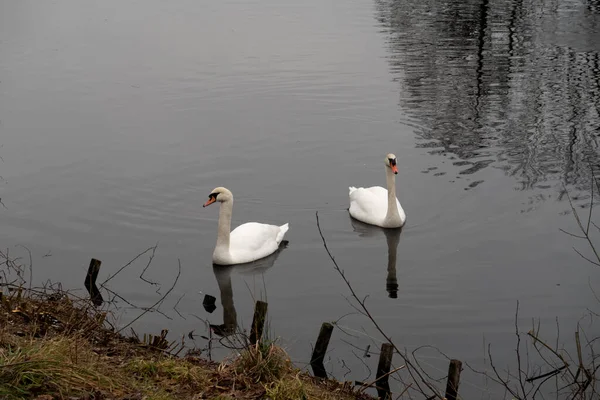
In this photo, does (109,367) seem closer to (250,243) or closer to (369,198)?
(250,243)

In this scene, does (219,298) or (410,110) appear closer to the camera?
(219,298)

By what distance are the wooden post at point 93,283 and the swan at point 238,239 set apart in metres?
1.80

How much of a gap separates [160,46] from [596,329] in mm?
20585

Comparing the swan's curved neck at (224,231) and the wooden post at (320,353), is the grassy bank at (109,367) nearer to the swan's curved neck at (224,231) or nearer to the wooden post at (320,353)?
the wooden post at (320,353)

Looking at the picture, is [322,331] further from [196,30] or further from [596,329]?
[196,30]

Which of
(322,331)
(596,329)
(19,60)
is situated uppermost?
(19,60)

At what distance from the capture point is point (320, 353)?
28.4 ft

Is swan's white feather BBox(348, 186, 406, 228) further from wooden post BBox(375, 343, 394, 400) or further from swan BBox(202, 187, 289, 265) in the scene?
wooden post BBox(375, 343, 394, 400)

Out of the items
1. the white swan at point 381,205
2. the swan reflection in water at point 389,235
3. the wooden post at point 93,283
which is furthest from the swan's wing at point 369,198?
Answer: the wooden post at point 93,283

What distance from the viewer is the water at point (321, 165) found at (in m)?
10.6

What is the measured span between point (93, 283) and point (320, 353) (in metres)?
3.67

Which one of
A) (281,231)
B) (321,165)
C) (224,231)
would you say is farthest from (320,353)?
(321,165)

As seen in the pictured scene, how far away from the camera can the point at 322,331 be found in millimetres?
8461

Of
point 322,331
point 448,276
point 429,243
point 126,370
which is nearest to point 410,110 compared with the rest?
point 429,243
